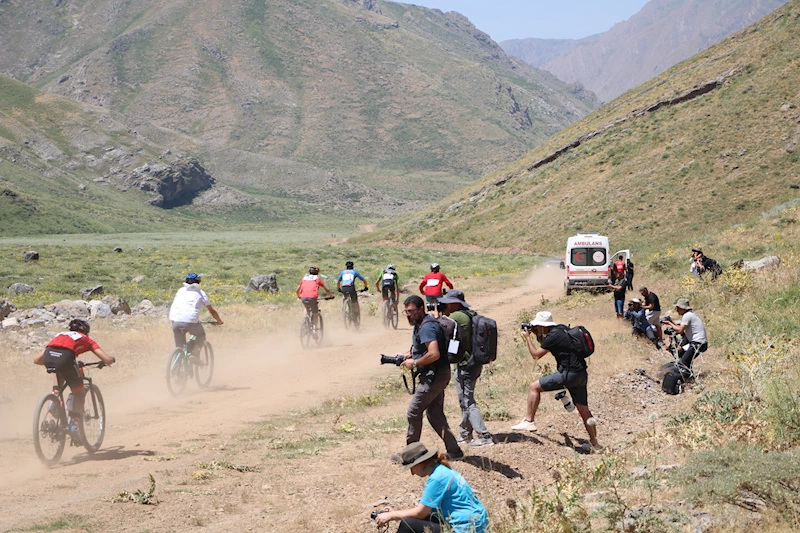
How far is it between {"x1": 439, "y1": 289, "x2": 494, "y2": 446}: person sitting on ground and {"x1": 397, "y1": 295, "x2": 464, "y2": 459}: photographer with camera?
429 mm

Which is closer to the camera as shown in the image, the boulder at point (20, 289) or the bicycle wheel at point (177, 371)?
the bicycle wheel at point (177, 371)

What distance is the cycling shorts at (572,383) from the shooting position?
9211 mm

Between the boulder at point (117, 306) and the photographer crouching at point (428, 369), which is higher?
the boulder at point (117, 306)

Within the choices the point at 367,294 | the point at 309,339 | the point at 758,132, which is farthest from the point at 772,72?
the point at 309,339

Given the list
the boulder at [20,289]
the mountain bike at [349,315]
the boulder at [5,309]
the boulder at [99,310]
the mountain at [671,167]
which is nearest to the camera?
the boulder at [5,309]

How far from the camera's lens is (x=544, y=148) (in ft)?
275

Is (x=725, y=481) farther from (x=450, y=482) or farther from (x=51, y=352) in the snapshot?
(x=51, y=352)

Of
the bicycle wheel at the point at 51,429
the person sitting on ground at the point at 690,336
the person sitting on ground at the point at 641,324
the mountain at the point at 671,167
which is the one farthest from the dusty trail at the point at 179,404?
the mountain at the point at 671,167

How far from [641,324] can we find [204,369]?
9.83 metres

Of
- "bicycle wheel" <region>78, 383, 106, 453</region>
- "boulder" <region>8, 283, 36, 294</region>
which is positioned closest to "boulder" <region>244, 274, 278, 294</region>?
"boulder" <region>8, 283, 36, 294</region>

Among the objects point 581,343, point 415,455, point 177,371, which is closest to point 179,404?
point 177,371

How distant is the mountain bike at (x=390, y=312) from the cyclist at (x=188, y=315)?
8.24 m

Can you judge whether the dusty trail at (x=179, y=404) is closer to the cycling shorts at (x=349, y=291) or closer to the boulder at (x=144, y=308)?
the cycling shorts at (x=349, y=291)

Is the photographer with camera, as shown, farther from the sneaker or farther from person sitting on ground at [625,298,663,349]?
person sitting on ground at [625,298,663,349]
